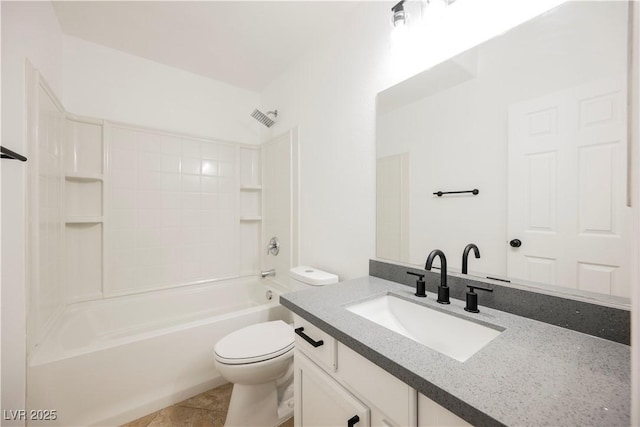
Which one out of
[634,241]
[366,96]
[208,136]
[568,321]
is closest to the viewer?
[634,241]

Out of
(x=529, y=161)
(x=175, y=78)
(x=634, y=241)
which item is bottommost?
(x=634, y=241)

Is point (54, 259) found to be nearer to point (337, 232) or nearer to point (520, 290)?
point (337, 232)

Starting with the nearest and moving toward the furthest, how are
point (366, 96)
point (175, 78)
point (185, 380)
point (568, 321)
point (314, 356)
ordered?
point (568, 321)
point (314, 356)
point (366, 96)
point (185, 380)
point (175, 78)

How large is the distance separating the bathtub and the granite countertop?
123 centimetres

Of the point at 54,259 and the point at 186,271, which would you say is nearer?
the point at 54,259

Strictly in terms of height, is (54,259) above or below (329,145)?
below

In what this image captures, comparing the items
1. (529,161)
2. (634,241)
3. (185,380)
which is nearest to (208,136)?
(185,380)

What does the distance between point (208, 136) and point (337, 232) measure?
5.51ft

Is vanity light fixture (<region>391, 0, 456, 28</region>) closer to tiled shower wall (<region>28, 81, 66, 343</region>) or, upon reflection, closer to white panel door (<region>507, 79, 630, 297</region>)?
white panel door (<region>507, 79, 630, 297</region>)

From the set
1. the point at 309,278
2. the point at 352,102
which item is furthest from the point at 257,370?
the point at 352,102

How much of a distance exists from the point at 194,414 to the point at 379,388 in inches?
57.3

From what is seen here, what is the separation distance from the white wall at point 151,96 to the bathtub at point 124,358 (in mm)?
1523

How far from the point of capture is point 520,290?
32.1 inches

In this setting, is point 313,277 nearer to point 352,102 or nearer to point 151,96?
point 352,102
